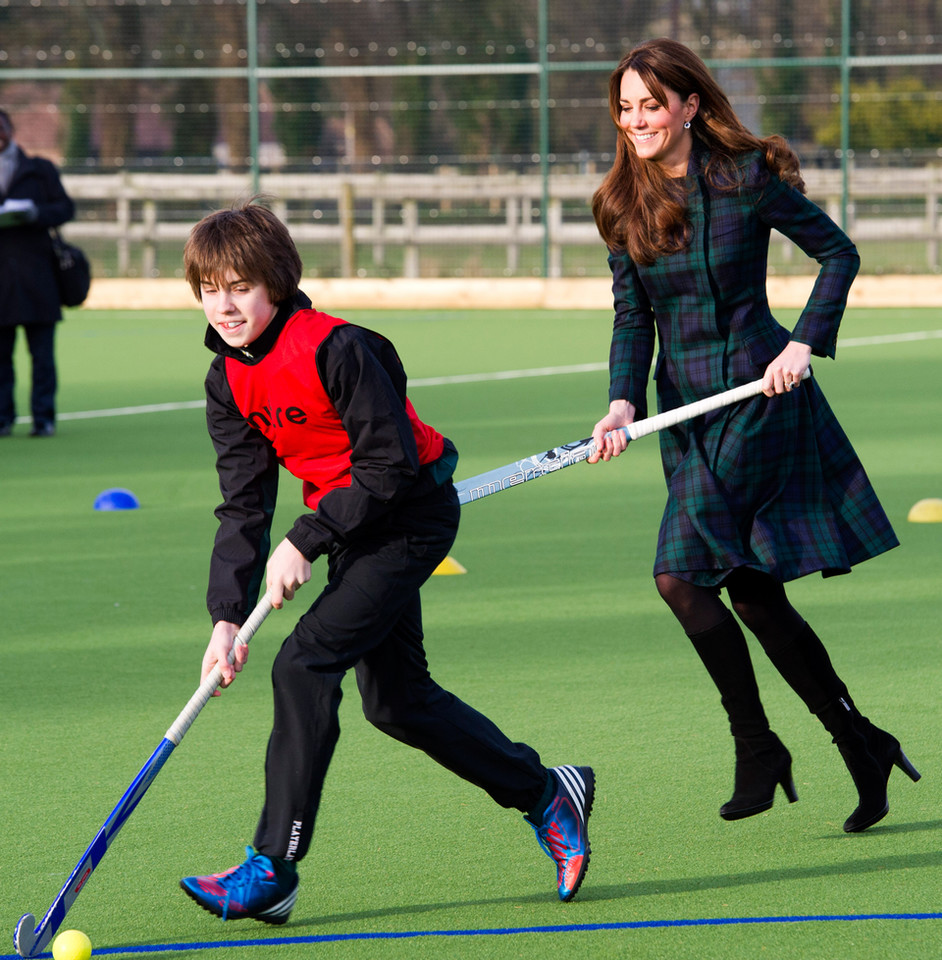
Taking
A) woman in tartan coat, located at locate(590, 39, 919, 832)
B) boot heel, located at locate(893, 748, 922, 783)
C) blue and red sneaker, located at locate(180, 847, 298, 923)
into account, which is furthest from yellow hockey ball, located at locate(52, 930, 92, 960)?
boot heel, located at locate(893, 748, 922, 783)

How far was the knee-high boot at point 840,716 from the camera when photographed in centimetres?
391

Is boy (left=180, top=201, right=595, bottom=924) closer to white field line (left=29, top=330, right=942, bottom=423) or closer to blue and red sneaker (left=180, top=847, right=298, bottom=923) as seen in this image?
blue and red sneaker (left=180, top=847, right=298, bottom=923)

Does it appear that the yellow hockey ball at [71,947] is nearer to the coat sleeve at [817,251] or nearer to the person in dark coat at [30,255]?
the coat sleeve at [817,251]

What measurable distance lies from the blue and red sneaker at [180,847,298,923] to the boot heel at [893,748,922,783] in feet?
4.71

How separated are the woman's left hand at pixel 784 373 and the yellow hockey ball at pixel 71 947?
1.75 metres

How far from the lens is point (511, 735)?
466 cm

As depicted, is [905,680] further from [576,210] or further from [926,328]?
[576,210]

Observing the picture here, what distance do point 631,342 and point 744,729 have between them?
912mm

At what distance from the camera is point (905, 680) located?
16.8 ft

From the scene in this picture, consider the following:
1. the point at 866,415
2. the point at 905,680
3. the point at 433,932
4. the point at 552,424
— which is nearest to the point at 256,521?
the point at 433,932

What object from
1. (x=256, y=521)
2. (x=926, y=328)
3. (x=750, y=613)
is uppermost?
(x=256, y=521)

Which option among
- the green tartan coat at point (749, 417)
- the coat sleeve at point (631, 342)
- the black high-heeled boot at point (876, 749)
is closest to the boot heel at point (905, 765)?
the black high-heeled boot at point (876, 749)

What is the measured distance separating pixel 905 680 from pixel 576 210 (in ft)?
54.2

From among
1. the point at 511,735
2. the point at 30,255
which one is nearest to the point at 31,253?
the point at 30,255
